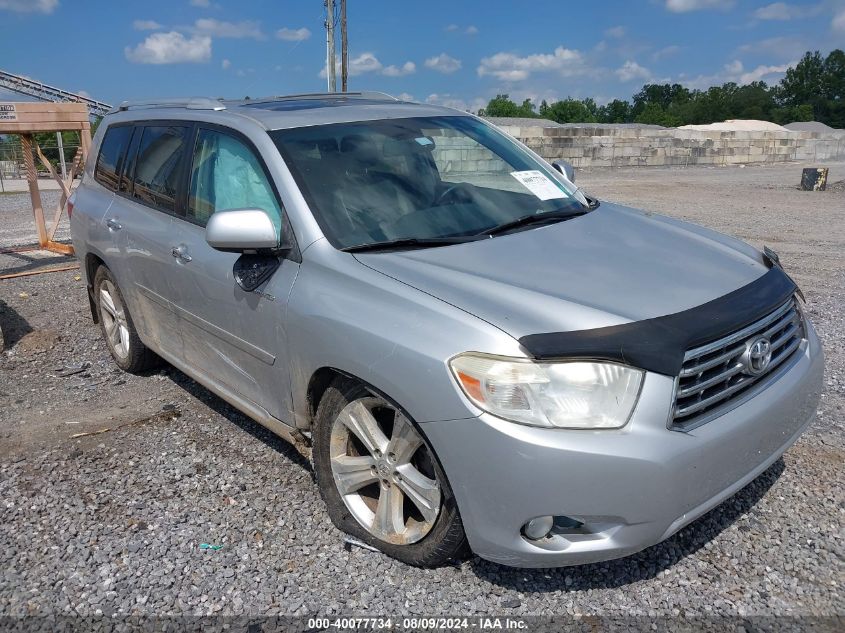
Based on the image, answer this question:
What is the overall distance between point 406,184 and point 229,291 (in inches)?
39.1

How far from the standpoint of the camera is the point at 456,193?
342 cm

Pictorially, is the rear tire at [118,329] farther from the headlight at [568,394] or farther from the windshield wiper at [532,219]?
the headlight at [568,394]

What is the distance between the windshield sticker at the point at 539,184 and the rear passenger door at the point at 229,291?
1.39 m

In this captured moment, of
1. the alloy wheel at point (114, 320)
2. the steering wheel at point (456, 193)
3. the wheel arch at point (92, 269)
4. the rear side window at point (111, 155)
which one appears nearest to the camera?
the steering wheel at point (456, 193)

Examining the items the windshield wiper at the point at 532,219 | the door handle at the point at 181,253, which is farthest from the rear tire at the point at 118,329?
the windshield wiper at the point at 532,219

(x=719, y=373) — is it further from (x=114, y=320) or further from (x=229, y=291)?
(x=114, y=320)

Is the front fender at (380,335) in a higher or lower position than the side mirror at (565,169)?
lower

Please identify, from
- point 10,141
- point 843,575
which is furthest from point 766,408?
point 10,141

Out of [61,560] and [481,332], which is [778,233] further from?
[61,560]

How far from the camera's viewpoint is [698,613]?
8.18ft

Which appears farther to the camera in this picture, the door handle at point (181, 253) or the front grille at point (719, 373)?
the door handle at point (181, 253)

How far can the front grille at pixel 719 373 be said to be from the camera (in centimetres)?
229

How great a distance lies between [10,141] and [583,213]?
3300 centimetres

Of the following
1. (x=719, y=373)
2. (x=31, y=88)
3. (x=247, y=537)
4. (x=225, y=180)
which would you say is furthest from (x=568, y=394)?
(x=31, y=88)
